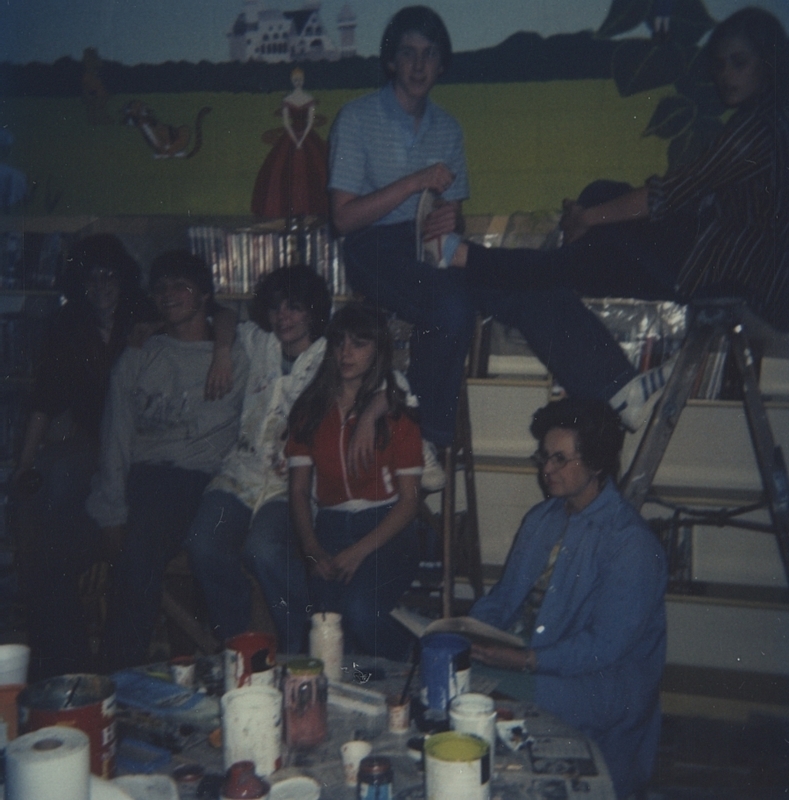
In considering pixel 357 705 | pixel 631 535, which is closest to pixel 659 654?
pixel 631 535

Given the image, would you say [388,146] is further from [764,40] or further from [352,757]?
[352,757]

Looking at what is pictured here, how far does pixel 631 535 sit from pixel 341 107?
1.71 m

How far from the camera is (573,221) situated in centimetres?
249

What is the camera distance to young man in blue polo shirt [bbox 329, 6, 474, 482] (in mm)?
2471

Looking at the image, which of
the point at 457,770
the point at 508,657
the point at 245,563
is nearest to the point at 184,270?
the point at 245,563

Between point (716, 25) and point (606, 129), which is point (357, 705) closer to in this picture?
point (606, 129)

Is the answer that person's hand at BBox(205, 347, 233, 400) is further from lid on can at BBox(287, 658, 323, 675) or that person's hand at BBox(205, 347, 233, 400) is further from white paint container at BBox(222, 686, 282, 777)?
white paint container at BBox(222, 686, 282, 777)

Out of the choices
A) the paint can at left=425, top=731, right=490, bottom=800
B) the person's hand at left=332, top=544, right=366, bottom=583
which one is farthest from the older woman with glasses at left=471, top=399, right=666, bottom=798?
the paint can at left=425, top=731, right=490, bottom=800

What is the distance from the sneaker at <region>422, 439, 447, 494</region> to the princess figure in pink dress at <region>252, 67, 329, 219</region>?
0.92 m

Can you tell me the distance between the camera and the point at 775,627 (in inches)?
108

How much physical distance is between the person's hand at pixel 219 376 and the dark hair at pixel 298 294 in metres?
0.18

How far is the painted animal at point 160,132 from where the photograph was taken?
2857 millimetres

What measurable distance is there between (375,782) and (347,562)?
128 cm

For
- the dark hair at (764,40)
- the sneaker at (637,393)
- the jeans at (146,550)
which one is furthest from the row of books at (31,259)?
the dark hair at (764,40)
